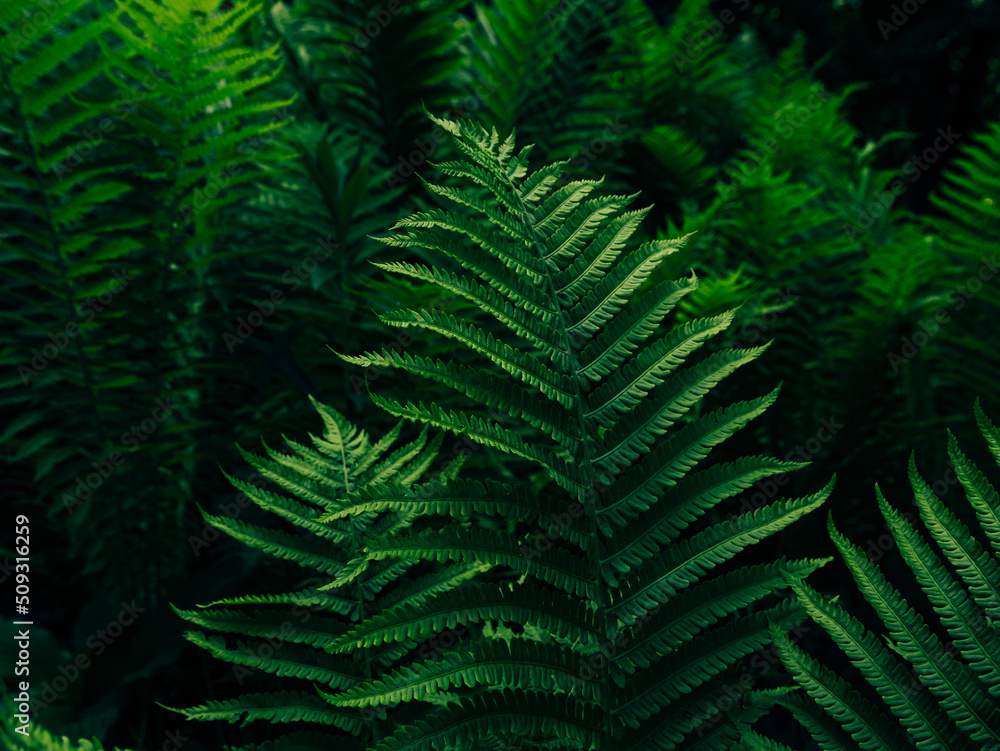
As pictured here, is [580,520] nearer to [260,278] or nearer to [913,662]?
[913,662]

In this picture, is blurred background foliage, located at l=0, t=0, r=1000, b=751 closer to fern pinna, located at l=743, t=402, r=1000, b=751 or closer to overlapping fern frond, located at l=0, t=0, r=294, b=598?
overlapping fern frond, located at l=0, t=0, r=294, b=598

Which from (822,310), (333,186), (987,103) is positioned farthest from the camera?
(987,103)

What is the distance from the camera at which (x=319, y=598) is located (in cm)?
97

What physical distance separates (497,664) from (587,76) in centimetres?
215

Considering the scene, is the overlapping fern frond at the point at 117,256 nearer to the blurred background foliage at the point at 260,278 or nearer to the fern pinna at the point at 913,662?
the blurred background foliage at the point at 260,278

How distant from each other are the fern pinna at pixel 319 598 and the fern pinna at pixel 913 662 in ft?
1.40

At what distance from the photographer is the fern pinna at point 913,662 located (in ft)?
2.50

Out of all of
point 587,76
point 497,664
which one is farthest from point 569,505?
point 587,76

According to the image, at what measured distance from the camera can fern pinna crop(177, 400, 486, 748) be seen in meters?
0.91

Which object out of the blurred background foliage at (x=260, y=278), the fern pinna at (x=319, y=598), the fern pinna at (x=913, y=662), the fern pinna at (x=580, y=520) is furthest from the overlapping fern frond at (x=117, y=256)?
the fern pinna at (x=913, y=662)

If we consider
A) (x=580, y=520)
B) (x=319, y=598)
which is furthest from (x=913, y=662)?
(x=319, y=598)

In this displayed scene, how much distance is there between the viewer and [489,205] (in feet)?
2.93

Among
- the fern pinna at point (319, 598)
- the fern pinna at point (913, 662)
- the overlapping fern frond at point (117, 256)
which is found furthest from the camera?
the overlapping fern frond at point (117, 256)

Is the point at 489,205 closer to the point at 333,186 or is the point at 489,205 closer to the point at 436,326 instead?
the point at 436,326
